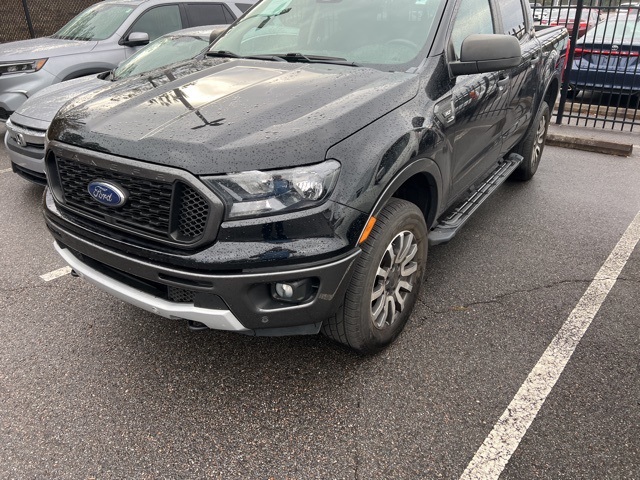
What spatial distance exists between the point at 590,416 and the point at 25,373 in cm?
271

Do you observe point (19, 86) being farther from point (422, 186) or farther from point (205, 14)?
point (422, 186)

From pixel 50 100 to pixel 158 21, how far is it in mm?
2902

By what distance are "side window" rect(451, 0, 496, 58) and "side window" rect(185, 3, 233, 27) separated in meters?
5.03

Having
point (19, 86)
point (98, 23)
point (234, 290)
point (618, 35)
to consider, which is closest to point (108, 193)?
point (234, 290)

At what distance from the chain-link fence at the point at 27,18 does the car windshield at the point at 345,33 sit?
447 inches

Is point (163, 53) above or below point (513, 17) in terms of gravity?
below

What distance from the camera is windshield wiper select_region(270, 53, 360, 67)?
112 inches

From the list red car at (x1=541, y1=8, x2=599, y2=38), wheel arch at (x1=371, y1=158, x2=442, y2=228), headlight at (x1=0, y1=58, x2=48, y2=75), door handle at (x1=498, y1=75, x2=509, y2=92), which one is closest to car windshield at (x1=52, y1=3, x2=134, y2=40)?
headlight at (x1=0, y1=58, x2=48, y2=75)

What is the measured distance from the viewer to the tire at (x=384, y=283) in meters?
2.31

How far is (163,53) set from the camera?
5.44m

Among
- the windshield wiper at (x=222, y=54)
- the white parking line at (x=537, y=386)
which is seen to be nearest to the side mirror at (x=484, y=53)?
the windshield wiper at (x=222, y=54)

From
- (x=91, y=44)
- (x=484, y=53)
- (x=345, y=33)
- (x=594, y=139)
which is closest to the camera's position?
(x=484, y=53)

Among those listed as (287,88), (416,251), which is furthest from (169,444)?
(287,88)

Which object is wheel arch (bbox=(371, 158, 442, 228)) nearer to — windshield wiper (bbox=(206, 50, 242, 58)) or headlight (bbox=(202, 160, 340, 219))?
headlight (bbox=(202, 160, 340, 219))
